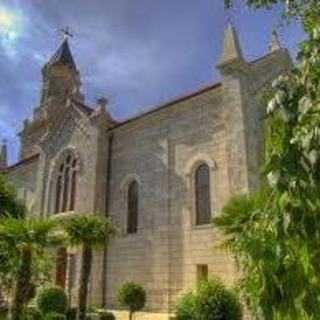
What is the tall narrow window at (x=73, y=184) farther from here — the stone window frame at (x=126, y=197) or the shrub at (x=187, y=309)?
the shrub at (x=187, y=309)

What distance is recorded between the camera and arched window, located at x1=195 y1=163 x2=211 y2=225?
2364 centimetres

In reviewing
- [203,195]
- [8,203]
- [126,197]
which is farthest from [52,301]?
[203,195]

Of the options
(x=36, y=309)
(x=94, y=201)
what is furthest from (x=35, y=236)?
(x=94, y=201)

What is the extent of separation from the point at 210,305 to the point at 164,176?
1121 cm

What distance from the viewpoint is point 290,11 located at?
3885mm

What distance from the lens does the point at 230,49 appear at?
2438 cm

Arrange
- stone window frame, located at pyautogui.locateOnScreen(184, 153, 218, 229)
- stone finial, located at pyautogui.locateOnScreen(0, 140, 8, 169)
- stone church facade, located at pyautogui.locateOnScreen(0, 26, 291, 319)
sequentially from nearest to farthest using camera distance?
1. stone church facade, located at pyautogui.locateOnScreen(0, 26, 291, 319)
2. stone window frame, located at pyautogui.locateOnScreen(184, 153, 218, 229)
3. stone finial, located at pyautogui.locateOnScreen(0, 140, 8, 169)

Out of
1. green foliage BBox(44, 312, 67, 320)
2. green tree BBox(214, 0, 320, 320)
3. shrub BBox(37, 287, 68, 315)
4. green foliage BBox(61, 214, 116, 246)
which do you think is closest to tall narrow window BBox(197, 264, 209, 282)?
green foliage BBox(61, 214, 116, 246)

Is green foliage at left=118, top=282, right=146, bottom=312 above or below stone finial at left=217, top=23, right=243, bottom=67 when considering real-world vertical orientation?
below

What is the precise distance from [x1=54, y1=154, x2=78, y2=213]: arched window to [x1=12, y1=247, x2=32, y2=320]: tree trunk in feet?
45.7

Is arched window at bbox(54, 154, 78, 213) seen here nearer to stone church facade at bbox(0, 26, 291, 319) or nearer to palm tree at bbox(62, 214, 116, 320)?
stone church facade at bbox(0, 26, 291, 319)

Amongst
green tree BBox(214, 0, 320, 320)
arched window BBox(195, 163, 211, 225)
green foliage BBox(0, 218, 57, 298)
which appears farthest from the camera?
arched window BBox(195, 163, 211, 225)

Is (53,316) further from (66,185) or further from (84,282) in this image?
(66,185)

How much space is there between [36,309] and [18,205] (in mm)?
8307
